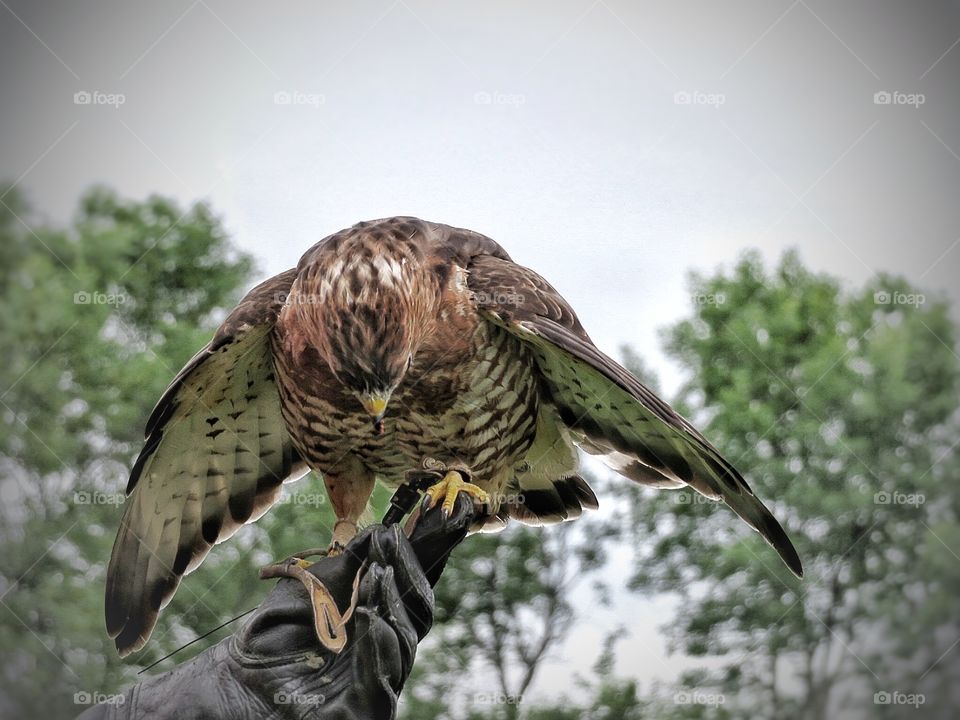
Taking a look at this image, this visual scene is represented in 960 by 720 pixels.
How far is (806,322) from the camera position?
8.38 m

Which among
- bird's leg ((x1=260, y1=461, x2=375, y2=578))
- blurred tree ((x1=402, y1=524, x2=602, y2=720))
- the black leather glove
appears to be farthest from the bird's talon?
blurred tree ((x1=402, y1=524, x2=602, y2=720))

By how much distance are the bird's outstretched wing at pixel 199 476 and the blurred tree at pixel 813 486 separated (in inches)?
193

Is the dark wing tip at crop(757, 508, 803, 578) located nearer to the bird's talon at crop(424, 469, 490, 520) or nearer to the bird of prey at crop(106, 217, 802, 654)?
the bird of prey at crop(106, 217, 802, 654)

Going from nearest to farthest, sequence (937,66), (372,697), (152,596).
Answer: (372,697) < (152,596) < (937,66)

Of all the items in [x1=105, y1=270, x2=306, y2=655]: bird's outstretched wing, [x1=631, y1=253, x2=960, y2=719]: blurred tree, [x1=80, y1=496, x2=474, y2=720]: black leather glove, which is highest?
[x1=631, y1=253, x2=960, y2=719]: blurred tree

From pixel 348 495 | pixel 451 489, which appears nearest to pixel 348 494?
pixel 348 495

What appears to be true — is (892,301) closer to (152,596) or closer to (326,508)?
(326,508)

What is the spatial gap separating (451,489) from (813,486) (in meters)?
5.77

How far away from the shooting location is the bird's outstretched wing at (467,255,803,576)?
2576 millimetres

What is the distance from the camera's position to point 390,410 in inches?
107

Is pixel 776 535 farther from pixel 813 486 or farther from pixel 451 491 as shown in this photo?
pixel 813 486

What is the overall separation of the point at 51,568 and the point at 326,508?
185 centimetres

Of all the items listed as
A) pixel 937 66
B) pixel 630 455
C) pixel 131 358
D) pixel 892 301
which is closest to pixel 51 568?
pixel 131 358

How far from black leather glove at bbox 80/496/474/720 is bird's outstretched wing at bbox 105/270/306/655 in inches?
28.2
